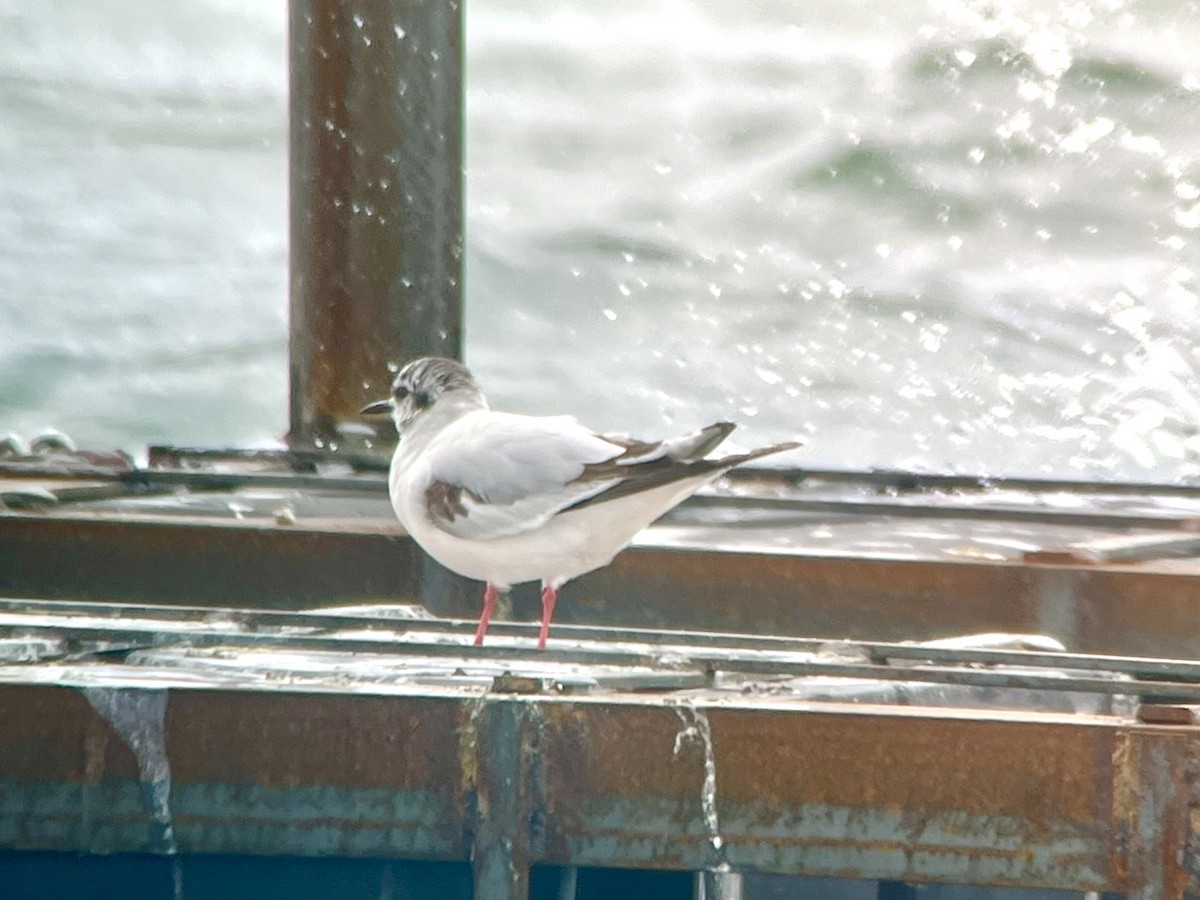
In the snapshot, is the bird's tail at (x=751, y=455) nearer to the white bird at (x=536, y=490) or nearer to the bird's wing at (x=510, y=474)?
the white bird at (x=536, y=490)

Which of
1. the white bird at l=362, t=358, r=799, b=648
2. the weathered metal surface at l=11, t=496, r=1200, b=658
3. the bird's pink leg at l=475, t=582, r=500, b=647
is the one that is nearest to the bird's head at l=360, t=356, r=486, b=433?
the white bird at l=362, t=358, r=799, b=648

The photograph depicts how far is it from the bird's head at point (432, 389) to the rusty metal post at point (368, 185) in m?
1.41

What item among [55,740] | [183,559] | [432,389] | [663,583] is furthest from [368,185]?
[55,740]

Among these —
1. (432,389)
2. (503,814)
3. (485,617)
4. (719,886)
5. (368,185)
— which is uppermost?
(368,185)

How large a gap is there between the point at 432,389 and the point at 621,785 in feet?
4.59

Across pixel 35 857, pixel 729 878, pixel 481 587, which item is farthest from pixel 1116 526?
pixel 35 857

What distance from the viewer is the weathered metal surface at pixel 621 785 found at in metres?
3.16

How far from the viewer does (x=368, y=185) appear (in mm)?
5750

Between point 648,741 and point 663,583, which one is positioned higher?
point 663,583

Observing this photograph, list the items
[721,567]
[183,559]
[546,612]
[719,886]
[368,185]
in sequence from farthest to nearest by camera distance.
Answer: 1. [368,185]
2. [183,559]
3. [721,567]
4. [546,612]
5. [719,886]

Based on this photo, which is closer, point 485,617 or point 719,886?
point 719,886

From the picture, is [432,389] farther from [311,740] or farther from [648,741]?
[648,741]

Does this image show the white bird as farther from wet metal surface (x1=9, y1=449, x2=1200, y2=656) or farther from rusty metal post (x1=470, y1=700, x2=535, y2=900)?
wet metal surface (x1=9, y1=449, x2=1200, y2=656)

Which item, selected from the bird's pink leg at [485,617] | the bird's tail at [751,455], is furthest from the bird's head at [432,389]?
the bird's tail at [751,455]
